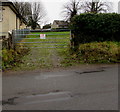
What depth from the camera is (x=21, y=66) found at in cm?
773

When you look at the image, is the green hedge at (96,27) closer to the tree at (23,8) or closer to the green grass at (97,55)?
the green grass at (97,55)

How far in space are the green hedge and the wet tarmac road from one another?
13.4 feet

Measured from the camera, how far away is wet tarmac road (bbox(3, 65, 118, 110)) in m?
3.82

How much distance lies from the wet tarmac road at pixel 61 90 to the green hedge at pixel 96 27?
4081mm

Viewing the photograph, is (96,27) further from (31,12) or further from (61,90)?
(31,12)

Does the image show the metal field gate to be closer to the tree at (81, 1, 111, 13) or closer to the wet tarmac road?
the wet tarmac road

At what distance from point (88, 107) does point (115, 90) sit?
58.4 inches

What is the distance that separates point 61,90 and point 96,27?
6492mm

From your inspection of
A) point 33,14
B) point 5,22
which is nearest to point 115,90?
point 5,22

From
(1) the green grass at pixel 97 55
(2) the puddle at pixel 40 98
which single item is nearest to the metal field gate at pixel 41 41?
(1) the green grass at pixel 97 55

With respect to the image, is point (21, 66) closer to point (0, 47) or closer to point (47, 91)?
point (0, 47)

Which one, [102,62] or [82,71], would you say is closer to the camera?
[82,71]

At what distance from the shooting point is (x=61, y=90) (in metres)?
4.81

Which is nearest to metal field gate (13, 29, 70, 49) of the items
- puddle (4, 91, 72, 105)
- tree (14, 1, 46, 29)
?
puddle (4, 91, 72, 105)
